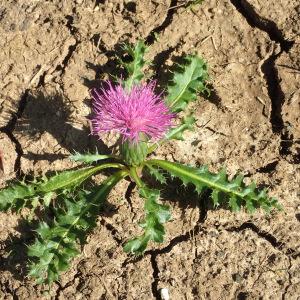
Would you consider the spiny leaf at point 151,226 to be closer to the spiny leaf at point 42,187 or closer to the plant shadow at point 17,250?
the spiny leaf at point 42,187

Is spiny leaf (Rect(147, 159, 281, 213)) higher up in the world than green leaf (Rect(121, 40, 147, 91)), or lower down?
lower down

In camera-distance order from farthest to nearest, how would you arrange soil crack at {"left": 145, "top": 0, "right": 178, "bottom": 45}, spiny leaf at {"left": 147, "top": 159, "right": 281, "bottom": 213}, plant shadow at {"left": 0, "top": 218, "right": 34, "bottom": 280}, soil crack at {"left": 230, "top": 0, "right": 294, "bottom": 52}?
soil crack at {"left": 145, "top": 0, "right": 178, "bottom": 45}
soil crack at {"left": 230, "top": 0, "right": 294, "bottom": 52}
plant shadow at {"left": 0, "top": 218, "right": 34, "bottom": 280}
spiny leaf at {"left": 147, "top": 159, "right": 281, "bottom": 213}

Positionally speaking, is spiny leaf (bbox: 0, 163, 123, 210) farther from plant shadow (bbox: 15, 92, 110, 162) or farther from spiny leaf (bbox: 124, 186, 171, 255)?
spiny leaf (bbox: 124, 186, 171, 255)

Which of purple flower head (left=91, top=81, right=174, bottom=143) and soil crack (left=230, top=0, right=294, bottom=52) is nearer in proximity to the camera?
purple flower head (left=91, top=81, right=174, bottom=143)

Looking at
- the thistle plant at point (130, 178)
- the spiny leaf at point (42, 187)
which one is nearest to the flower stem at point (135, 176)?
the thistle plant at point (130, 178)

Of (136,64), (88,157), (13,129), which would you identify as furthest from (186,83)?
(13,129)

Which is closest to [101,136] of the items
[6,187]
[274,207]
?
[6,187]

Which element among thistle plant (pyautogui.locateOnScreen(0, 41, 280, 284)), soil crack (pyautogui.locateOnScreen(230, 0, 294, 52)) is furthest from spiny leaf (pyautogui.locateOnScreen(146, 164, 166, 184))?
soil crack (pyautogui.locateOnScreen(230, 0, 294, 52))
